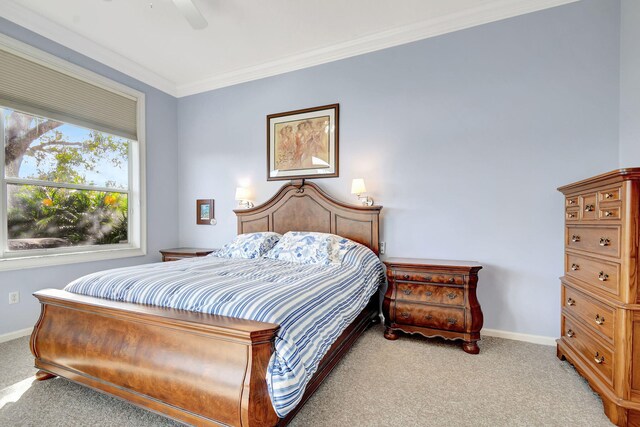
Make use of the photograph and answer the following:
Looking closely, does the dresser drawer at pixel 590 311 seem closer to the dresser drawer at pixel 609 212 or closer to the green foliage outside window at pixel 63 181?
the dresser drawer at pixel 609 212

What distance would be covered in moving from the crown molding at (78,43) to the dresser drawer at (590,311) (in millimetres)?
5132

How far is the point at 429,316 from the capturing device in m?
2.51

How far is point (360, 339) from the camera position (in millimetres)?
2660

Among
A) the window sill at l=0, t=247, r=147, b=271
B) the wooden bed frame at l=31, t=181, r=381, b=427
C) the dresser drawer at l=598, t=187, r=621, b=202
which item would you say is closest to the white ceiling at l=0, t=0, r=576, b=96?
the dresser drawer at l=598, t=187, r=621, b=202

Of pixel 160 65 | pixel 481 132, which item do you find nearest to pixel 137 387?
pixel 481 132

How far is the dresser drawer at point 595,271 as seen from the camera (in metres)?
1.64

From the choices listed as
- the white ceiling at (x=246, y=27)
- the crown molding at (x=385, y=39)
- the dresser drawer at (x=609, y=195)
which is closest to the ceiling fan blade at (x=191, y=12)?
the white ceiling at (x=246, y=27)

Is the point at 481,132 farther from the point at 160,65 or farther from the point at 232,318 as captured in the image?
the point at 160,65

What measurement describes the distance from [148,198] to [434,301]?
380 centimetres

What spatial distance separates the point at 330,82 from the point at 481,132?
176 cm

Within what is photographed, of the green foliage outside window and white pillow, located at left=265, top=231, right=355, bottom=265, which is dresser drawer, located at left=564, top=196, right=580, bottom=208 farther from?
the green foliage outside window

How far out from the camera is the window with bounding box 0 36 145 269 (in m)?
2.78

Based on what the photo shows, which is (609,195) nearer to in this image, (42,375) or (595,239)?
(595,239)

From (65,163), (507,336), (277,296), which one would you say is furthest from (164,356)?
(65,163)
